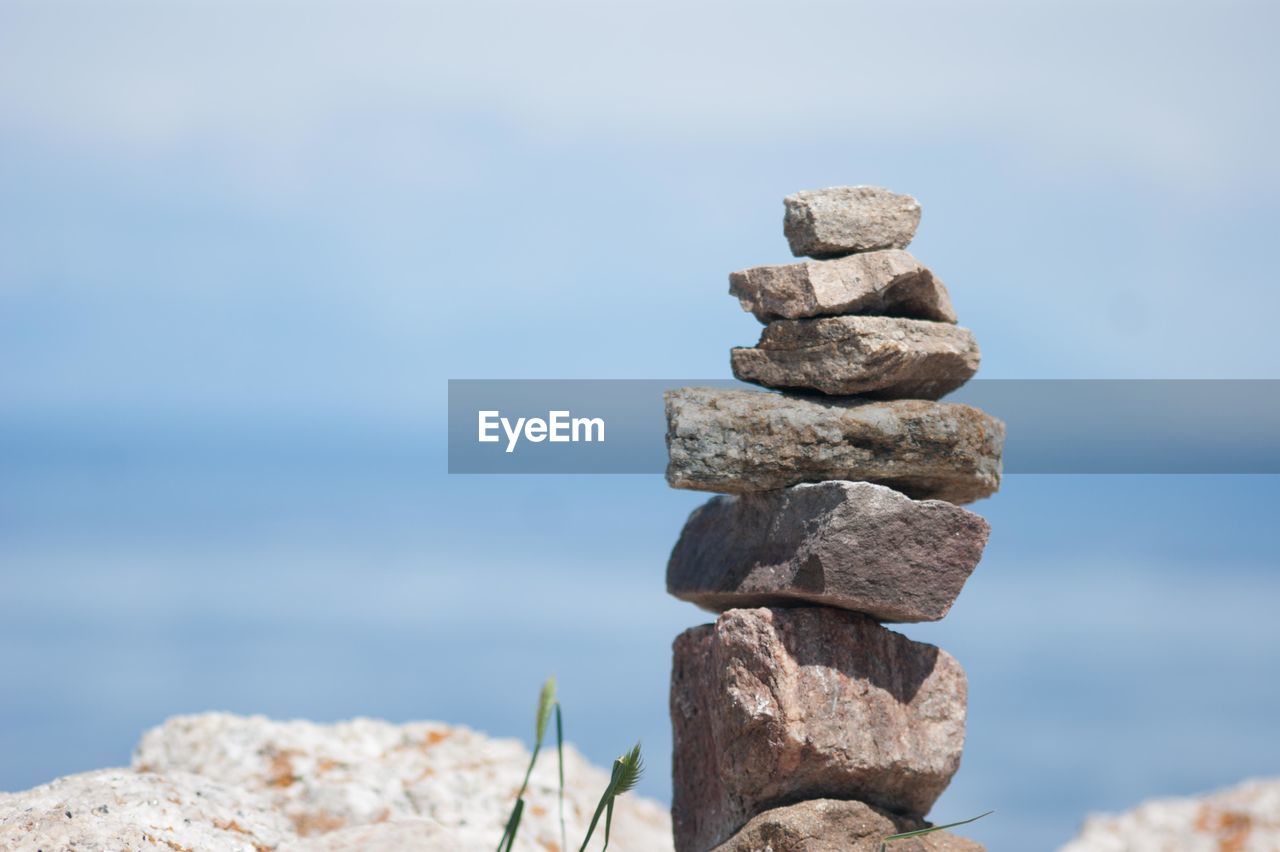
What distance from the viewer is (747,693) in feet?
19.5

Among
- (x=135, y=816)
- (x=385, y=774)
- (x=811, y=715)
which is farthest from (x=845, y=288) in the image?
(x=385, y=774)

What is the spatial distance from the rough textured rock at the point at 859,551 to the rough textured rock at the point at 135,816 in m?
3.12

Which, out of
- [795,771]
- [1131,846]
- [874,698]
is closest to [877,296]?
[874,698]

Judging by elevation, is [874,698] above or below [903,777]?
above

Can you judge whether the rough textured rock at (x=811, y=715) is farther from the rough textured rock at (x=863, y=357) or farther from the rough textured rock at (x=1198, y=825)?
the rough textured rock at (x=1198, y=825)

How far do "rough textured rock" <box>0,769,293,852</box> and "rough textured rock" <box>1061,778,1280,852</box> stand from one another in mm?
7477

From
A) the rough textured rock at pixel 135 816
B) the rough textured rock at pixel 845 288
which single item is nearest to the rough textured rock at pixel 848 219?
the rough textured rock at pixel 845 288

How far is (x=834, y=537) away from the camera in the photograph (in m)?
5.85

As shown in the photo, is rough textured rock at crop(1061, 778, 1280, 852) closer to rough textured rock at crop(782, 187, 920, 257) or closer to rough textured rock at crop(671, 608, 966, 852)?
rough textured rock at crop(671, 608, 966, 852)

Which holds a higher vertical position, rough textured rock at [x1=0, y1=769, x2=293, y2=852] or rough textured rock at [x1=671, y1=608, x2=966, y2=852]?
rough textured rock at [x1=671, y1=608, x2=966, y2=852]

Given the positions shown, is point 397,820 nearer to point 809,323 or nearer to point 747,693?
point 747,693

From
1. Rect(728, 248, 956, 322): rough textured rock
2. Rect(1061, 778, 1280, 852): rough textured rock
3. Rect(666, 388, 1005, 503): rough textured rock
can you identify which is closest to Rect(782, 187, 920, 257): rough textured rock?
Rect(728, 248, 956, 322): rough textured rock

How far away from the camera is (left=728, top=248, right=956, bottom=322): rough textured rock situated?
6203 mm

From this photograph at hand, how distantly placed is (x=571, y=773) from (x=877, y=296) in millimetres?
5630
